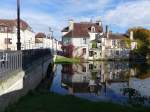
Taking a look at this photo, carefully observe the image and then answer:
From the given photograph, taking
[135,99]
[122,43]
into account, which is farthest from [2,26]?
[135,99]

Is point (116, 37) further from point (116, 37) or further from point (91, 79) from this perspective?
point (91, 79)

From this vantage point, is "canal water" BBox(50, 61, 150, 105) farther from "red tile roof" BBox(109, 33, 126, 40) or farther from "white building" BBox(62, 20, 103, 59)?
"red tile roof" BBox(109, 33, 126, 40)

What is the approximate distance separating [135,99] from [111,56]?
290 feet

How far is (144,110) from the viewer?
22141 millimetres

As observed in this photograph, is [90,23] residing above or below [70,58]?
above

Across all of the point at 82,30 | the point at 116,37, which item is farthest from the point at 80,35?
the point at 116,37

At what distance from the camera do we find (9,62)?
65.5 ft

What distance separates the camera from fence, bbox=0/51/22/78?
18.1 metres

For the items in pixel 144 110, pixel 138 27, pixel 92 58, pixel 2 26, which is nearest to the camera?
pixel 144 110

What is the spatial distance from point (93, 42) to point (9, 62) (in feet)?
305

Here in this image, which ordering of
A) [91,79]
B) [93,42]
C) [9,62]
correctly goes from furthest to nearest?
[93,42] < [91,79] < [9,62]

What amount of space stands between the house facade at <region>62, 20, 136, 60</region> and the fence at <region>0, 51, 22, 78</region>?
84.0 meters

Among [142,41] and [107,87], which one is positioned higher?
[142,41]

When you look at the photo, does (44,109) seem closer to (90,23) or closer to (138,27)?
(90,23)
